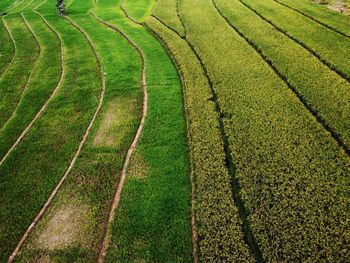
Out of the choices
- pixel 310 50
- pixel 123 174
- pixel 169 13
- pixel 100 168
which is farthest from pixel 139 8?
pixel 123 174

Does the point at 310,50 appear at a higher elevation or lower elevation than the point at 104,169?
higher

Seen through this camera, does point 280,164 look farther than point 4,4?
No

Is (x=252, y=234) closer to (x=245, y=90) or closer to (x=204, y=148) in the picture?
(x=204, y=148)

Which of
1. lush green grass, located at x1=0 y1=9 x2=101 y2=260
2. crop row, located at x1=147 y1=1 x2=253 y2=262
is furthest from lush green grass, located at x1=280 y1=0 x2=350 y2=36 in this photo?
lush green grass, located at x1=0 y1=9 x2=101 y2=260

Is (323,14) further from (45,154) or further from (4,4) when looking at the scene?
(4,4)

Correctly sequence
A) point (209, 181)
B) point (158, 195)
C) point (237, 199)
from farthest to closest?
point (209, 181)
point (158, 195)
point (237, 199)

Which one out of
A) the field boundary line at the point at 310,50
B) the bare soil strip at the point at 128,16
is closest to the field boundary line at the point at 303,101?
the field boundary line at the point at 310,50

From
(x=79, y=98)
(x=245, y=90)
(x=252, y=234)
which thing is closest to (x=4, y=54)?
(x=79, y=98)

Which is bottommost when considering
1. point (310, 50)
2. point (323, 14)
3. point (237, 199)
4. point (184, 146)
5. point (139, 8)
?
point (237, 199)
